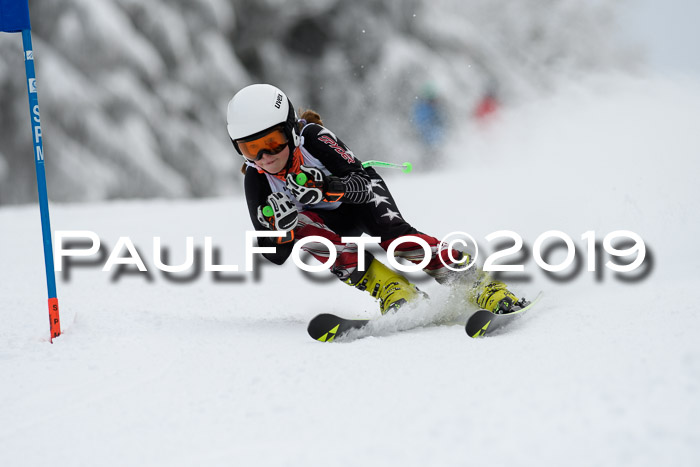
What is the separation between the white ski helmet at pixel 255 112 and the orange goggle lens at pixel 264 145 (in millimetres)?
26

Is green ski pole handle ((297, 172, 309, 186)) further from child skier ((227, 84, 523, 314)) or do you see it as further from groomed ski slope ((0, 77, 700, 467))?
groomed ski slope ((0, 77, 700, 467))

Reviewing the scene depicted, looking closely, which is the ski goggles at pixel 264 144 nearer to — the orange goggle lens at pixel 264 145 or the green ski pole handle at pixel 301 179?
the orange goggle lens at pixel 264 145

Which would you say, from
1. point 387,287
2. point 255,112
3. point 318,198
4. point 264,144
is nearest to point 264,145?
point 264,144

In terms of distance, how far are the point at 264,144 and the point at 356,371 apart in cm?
116

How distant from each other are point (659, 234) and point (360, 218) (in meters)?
1.92

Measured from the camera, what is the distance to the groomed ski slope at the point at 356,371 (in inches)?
62.4

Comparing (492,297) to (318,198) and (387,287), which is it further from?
(318,198)

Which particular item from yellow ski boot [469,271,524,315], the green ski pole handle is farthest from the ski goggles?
yellow ski boot [469,271,524,315]

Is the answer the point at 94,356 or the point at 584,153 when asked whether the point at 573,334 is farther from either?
the point at 584,153

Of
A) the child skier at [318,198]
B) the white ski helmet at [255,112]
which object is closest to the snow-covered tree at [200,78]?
the child skier at [318,198]

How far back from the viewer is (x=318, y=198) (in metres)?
2.94

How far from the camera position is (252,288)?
15.3ft

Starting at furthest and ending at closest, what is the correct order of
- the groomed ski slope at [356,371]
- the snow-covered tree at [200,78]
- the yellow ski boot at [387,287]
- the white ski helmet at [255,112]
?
the snow-covered tree at [200,78] → the yellow ski boot at [387,287] → the white ski helmet at [255,112] → the groomed ski slope at [356,371]

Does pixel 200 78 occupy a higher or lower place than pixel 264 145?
higher
